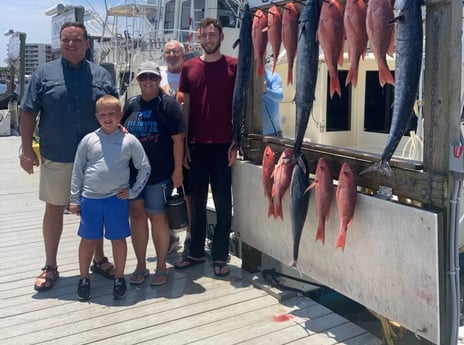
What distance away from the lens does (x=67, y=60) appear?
149 inches

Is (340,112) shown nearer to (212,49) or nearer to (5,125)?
(212,49)

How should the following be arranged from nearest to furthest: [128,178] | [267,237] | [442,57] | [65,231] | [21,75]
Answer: [442,57], [128,178], [267,237], [65,231], [21,75]

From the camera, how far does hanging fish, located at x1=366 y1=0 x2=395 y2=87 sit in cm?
256

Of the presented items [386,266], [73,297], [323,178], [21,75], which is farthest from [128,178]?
[21,75]

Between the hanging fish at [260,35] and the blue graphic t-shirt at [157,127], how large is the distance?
70 centimetres

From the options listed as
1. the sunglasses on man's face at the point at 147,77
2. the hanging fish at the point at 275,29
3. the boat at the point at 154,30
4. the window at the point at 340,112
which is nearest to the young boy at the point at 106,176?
the sunglasses on man's face at the point at 147,77

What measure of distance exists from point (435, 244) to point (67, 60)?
2777 mm

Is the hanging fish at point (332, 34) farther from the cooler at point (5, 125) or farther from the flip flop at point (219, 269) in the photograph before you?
the cooler at point (5, 125)

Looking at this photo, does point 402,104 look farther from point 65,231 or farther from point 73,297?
point 65,231

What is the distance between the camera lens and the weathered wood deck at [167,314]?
10.5 ft

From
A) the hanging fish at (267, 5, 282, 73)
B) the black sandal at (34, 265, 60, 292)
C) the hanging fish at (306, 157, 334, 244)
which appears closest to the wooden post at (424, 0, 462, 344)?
the hanging fish at (306, 157, 334, 244)

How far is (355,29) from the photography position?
8.96 ft

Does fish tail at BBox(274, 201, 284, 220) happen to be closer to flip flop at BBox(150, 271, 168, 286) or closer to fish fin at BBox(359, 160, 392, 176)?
fish fin at BBox(359, 160, 392, 176)

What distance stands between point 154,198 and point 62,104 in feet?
3.11
